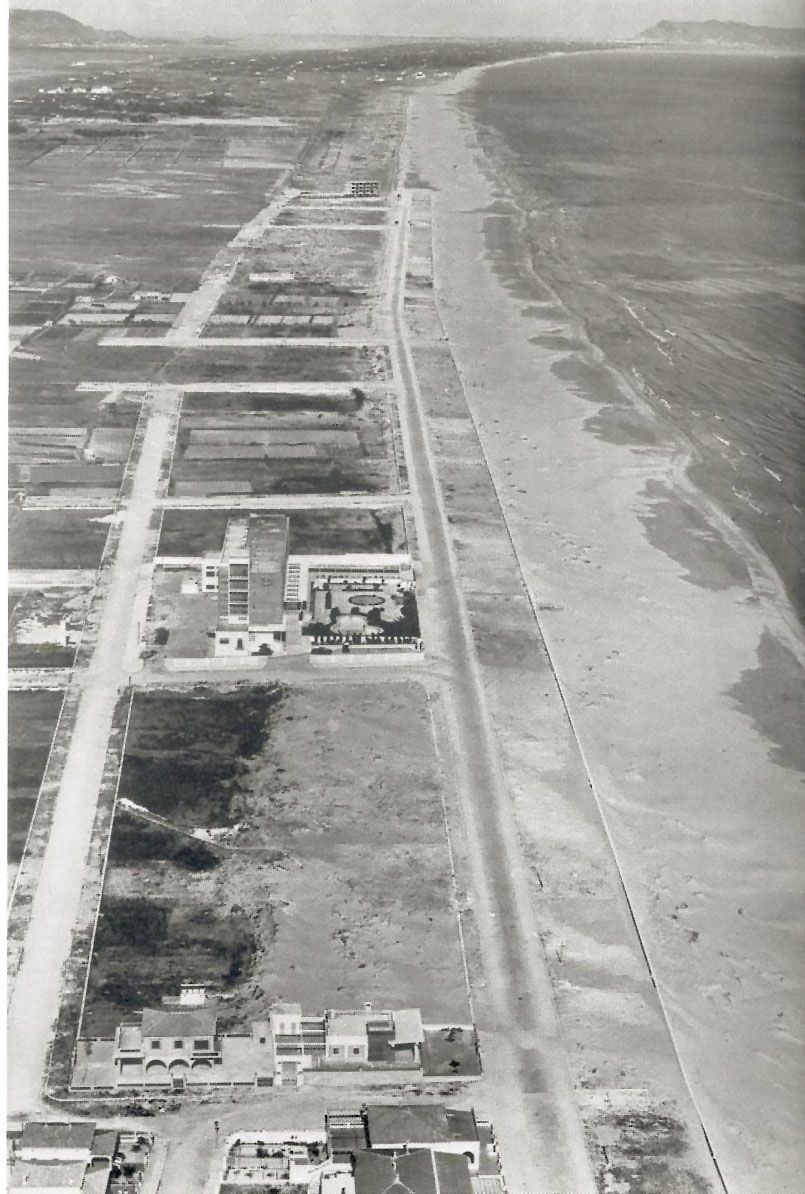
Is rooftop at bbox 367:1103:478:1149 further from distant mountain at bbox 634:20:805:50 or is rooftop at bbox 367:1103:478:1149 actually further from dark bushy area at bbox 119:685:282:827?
distant mountain at bbox 634:20:805:50

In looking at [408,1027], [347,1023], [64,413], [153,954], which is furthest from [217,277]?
[408,1027]

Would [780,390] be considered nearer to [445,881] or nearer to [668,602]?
[668,602]

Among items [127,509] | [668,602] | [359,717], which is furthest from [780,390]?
[359,717]

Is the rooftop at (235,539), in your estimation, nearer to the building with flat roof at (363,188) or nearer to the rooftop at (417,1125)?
the rooftop at (417,1125)

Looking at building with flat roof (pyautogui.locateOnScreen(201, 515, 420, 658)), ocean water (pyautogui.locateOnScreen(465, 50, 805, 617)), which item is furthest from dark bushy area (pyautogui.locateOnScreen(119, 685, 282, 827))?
ocean water (pyautogui.locateOnScreen(465, 50, 805, 617))

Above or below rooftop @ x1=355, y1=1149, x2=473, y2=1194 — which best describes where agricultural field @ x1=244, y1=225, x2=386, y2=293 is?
above

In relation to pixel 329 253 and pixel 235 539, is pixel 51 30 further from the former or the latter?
pixel 235 539

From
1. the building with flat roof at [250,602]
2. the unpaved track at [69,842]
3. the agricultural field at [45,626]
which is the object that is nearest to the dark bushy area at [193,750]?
the unpaved track at [69,842]
